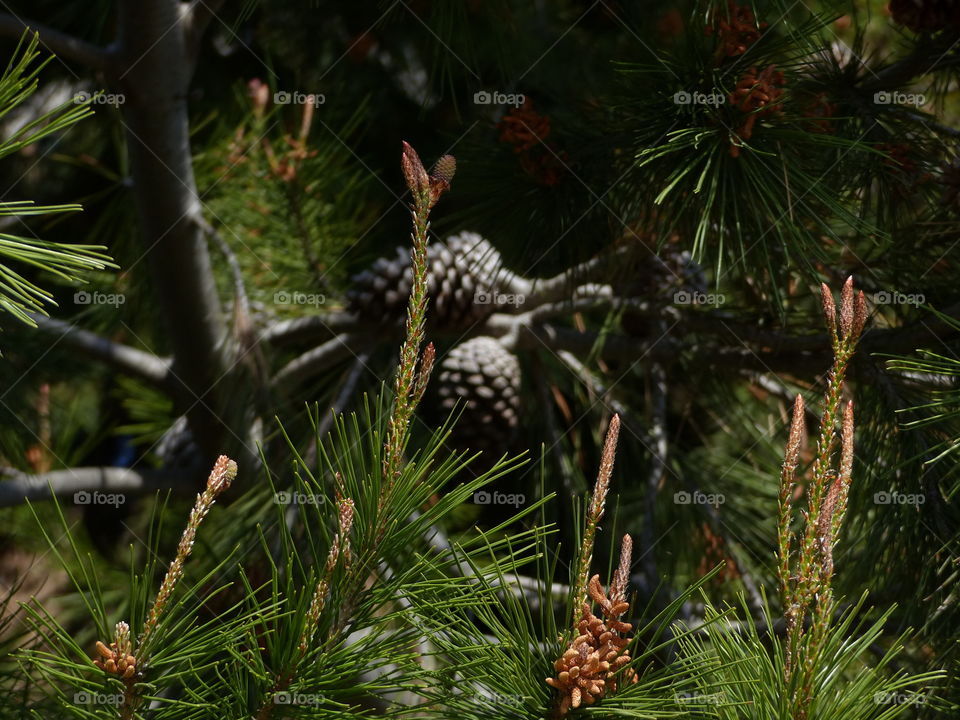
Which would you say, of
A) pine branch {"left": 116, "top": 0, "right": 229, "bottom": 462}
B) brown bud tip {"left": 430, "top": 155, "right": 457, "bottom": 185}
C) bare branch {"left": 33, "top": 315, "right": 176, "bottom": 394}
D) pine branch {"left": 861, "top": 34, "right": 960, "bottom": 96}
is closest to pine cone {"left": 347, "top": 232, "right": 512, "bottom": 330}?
pine branch {"left": 116, "top": 0, "right": 229, "bottom": 462}

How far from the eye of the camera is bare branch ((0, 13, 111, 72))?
3.47ft

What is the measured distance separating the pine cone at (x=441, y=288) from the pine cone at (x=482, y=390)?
0.04 m

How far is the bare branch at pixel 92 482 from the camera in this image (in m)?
1.18

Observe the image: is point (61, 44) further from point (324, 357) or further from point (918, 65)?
point (918, 65)

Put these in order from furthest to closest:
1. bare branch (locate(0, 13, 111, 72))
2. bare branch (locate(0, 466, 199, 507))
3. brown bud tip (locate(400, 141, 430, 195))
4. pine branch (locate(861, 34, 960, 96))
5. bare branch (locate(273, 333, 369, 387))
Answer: bare branch (locate(273, 333, 369, 387)), bare branch (locate(0, 466, 199, 507)), bare branch (locate(0, 13, 111, 72)), pine branch (locate(861, 34, 960, 96)), brown bud tip (locate(400, 141, 430, 195))

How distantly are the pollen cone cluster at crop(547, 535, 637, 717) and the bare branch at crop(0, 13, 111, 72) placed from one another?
86 centimetres

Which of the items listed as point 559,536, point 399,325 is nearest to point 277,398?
point 399,325

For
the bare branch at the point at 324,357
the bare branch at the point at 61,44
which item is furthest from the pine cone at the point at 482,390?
the bare branch at the point at 61,44

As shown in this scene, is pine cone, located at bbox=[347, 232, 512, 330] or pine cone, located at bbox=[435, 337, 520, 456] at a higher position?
pine cone, located at bbox=[347, 232, 512, 330]

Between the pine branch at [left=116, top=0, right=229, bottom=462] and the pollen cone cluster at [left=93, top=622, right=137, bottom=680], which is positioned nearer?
the pollen cone cluster at [left=93, top=622, right=137, bottom=680]

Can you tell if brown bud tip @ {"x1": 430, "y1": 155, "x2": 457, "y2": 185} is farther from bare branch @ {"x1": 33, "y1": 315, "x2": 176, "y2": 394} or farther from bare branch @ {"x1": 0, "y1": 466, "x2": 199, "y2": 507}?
bare branch @ {"x1": 33, "y1": 315, "x2": 176, "y2": 394}

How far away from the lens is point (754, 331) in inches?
45.3

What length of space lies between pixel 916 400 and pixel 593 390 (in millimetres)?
532

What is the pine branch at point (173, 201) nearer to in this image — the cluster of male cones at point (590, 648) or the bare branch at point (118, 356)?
the bare branch at point (118, 356)
